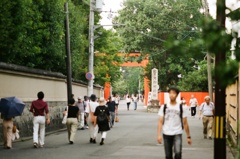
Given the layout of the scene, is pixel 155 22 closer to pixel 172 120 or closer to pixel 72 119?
pixel 72 119

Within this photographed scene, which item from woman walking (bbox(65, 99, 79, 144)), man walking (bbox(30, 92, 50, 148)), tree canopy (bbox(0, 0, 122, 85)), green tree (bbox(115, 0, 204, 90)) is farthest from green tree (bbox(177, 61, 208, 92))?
man walking (bbox(30, 92, 50, 148))

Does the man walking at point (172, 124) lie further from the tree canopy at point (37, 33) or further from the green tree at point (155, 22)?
the green tree at point (155, 22)

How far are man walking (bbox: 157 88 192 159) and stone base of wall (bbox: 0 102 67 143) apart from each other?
8.41 meters

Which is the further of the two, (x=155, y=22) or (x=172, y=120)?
(x=155, y=22)

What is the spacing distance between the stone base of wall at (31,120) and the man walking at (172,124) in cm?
841

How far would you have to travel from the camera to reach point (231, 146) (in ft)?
50.9

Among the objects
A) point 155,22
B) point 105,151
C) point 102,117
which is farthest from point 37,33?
point 155,22

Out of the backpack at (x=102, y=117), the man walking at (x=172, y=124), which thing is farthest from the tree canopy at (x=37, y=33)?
the man walking at (x=172, y=124)

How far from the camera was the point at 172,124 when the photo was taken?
28.1 feet

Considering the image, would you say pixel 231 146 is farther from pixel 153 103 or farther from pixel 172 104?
pixel 153 103

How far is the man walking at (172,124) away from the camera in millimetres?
8523

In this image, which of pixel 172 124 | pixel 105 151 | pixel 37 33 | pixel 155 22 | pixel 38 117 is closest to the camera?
pixel 172 124

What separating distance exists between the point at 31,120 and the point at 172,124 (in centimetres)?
1174

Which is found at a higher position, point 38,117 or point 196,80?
point 196,80
